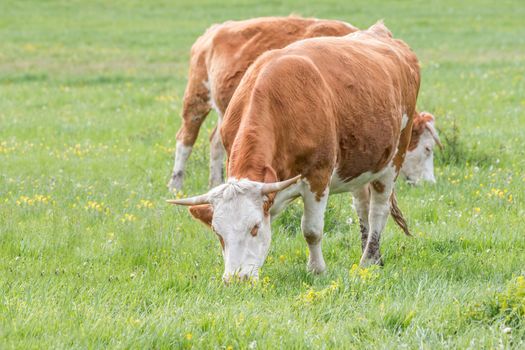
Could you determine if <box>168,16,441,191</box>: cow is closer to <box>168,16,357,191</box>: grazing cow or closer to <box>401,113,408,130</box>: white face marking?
<box>168,16,357,191</box>: grazing cow

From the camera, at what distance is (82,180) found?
35.8ft

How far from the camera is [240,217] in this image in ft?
19.8

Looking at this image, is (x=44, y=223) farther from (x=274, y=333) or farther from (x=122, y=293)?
(x=274, y=333)

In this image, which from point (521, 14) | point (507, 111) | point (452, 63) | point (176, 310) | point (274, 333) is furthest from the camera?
point (521, 14)

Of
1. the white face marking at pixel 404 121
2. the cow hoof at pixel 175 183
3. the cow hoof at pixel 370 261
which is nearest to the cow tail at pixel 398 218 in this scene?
the cow hoof at pixel 370 261

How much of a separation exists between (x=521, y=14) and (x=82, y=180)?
3028 centimetres

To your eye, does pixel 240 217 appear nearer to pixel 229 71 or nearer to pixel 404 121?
pixel 404 121

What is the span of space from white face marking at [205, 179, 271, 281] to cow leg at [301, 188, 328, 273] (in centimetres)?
78

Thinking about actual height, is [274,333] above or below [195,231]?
above

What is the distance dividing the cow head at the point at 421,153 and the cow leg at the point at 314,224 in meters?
3.80

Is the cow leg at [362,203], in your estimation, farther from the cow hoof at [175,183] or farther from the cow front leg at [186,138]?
the cow front leg at [186,138]

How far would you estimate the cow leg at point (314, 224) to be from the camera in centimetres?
686

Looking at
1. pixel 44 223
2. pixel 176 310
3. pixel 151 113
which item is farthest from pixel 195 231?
pixel 151 113

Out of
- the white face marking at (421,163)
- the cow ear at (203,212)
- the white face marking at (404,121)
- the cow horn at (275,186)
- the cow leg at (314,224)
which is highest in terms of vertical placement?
the cow horn at (275,186)
